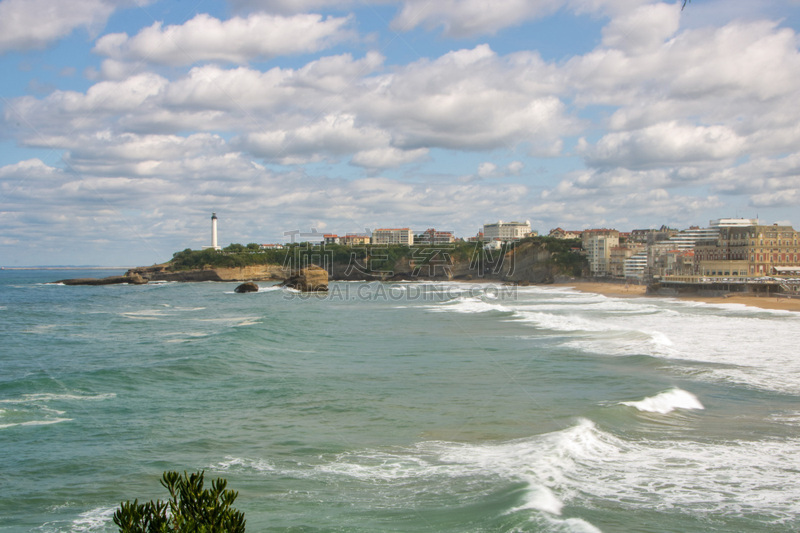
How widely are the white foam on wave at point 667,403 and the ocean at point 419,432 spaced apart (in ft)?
0.26

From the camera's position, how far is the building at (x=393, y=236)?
174 meters

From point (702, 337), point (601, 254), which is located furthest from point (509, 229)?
point (702, 337)

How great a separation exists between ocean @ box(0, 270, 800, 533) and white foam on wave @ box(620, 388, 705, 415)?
0.08 meters

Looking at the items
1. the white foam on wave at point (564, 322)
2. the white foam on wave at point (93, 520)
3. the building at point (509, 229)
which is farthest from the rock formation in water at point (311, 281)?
the building at point (509, 229)

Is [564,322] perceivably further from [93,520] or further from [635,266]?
[635,266]

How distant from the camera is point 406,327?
32906mm

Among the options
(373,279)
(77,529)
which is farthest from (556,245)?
(77,529)

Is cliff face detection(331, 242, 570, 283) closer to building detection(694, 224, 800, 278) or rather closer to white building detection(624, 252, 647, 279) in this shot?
white building detection(624, 252, 647, 279)

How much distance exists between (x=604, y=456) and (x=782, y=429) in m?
4.27

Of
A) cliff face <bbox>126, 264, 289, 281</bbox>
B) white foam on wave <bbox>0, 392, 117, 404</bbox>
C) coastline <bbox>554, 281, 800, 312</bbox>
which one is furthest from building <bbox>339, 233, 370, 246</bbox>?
white foam on wave <bbox>0, 392, 117, 404</bbox>

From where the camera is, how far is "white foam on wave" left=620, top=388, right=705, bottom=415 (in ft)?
45.6

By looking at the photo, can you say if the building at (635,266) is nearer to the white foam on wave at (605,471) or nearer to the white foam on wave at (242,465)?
the white foam on wave at (605,471)

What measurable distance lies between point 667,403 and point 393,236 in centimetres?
16162

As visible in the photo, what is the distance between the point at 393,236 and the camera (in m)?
175
